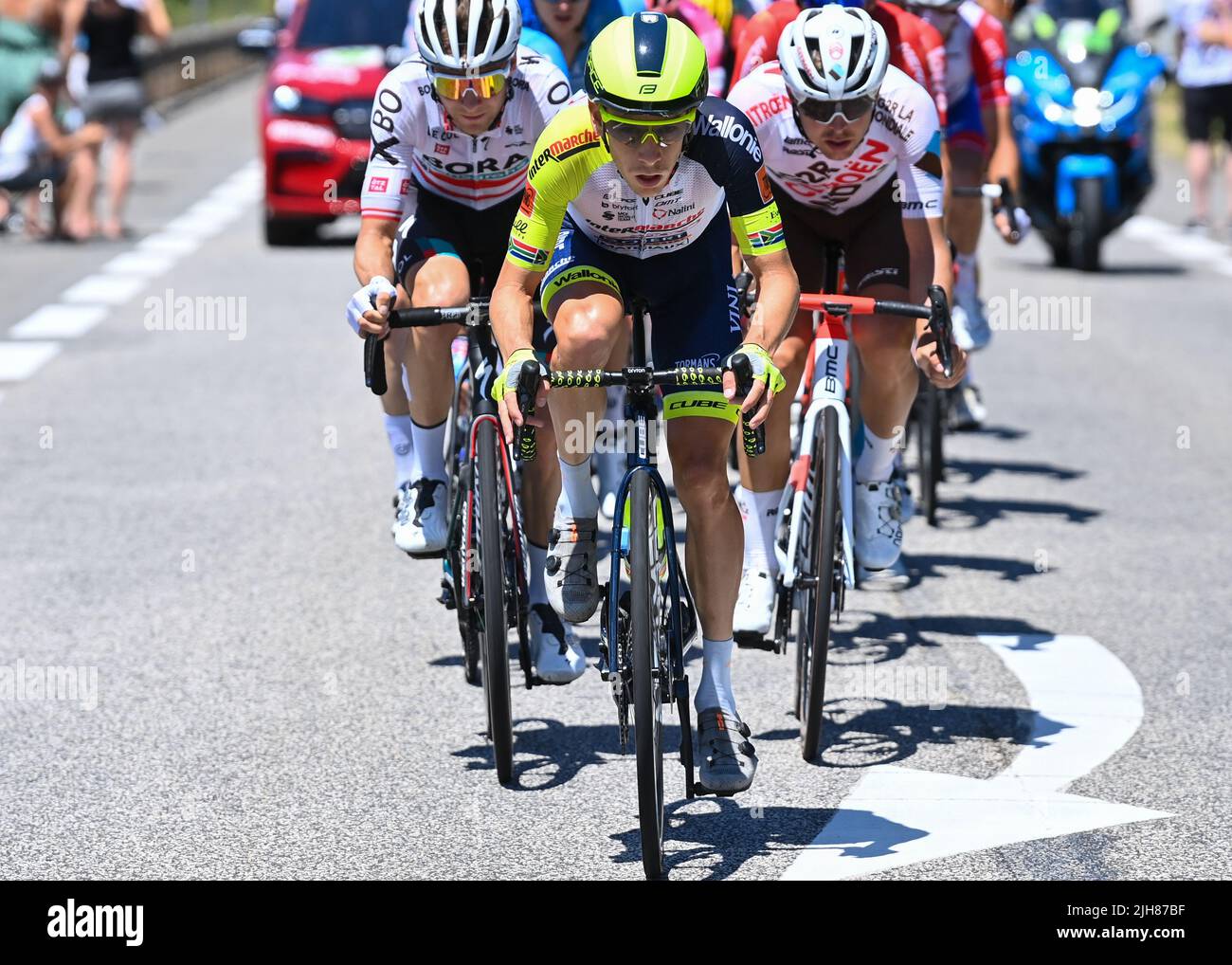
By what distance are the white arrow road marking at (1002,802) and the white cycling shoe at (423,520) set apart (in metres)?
1.60

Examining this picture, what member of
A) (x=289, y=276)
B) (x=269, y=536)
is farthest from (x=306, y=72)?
(x=269, y=536)

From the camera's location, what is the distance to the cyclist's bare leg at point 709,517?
19.7 feet

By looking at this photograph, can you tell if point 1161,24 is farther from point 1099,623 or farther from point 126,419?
point 1099,623

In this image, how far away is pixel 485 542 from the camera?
21.1ft

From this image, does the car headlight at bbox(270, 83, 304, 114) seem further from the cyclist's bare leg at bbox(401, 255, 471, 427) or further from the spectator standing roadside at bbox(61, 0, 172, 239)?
the cyclist's bare leg at bbox(401, 255, 471, 427)

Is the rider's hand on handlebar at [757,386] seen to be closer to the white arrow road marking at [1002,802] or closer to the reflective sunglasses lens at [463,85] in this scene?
the white arrow road marking at [1002,802]

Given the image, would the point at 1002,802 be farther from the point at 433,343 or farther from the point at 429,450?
the point at 433,343

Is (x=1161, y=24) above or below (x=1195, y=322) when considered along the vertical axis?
above

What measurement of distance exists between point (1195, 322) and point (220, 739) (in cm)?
1087

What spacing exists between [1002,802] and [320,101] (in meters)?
13.5

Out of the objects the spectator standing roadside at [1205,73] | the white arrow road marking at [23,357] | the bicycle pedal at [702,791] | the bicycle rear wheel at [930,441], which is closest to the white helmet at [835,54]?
the bicycle pedal at [702,791]

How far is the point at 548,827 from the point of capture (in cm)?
604

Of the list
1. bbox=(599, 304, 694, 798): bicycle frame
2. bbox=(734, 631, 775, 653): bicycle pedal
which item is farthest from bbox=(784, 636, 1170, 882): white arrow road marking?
bbox=(734, 631, 775, 653): bicycle pedal

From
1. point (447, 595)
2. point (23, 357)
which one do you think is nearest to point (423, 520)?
point (447, 595)
